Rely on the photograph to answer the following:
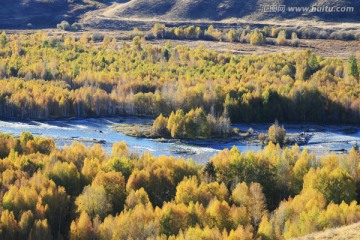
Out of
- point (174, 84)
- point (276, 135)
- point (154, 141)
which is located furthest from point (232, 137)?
point (174, 84)

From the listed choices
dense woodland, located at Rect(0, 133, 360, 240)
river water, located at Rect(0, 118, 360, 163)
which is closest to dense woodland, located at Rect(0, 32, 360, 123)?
river water, located at Rect(0, 118, 360, 163)

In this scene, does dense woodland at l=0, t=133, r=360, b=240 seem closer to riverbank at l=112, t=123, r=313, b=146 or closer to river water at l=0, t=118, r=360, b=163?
river water at l=0, t=118, r=360, b=163

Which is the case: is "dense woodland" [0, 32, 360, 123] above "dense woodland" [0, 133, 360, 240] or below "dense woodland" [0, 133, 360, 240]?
above

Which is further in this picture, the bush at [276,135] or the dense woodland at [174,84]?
the dense woodland at [174,84]

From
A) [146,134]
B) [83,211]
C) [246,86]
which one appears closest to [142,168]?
[83,211]

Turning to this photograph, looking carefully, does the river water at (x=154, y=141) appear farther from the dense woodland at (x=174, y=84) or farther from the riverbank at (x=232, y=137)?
the dense woodland at (x=174, y=84)

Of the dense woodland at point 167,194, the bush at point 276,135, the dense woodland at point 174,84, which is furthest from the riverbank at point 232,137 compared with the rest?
the dense woodland at point 167,194

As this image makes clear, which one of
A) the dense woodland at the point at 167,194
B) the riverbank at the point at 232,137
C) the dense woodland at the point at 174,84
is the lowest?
the dense woodland at the point at 167,194
